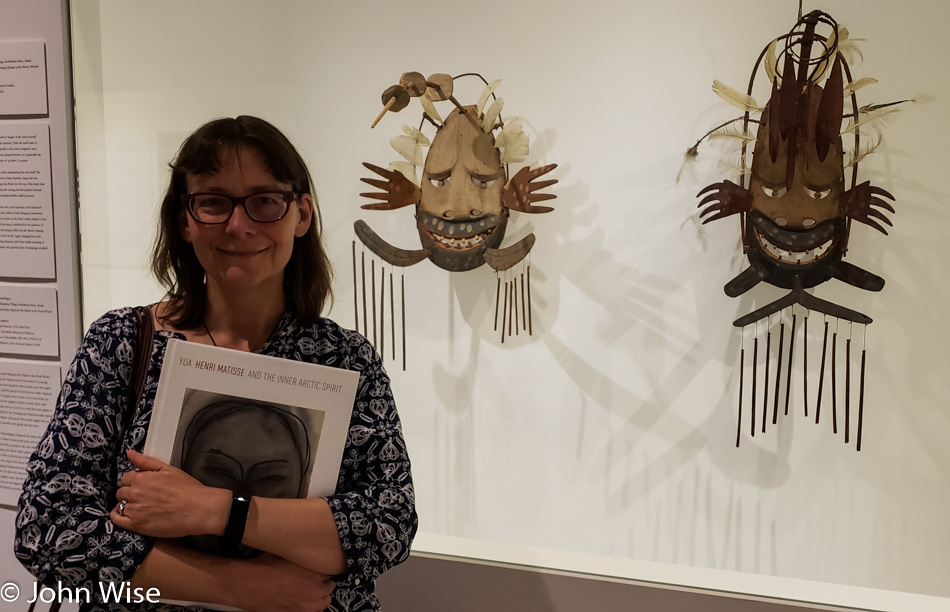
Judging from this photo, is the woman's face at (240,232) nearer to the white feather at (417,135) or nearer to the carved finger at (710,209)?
the white feather at (417,135)

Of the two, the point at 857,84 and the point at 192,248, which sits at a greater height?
the point at 857,84

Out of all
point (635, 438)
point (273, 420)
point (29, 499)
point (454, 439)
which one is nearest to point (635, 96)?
point (635, 438)

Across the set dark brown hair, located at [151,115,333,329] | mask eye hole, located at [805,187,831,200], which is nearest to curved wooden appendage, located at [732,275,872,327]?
mask eye hole, located at [805,187,831,200]

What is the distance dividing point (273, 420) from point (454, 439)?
0.81 m

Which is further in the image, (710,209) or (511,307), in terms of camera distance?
(511,307)

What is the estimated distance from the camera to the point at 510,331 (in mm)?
1662

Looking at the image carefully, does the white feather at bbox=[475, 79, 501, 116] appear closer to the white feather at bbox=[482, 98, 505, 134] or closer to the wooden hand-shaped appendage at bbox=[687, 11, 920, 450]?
the white feather at bbox=[482, 98, 505, 134]

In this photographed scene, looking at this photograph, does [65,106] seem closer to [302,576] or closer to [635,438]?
[302,576]

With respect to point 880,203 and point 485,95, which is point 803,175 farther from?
point 485,95

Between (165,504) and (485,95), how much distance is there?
112 cm

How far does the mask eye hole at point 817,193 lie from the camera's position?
1.45 m

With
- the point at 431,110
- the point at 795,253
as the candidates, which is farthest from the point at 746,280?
the point at 431,110

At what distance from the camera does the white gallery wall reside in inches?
56.9

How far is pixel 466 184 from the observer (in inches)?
63.8
